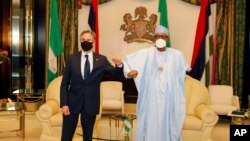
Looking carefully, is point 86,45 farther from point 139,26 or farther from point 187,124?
point 139,26

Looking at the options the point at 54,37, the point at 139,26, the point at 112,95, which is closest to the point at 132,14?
the point at 139,26

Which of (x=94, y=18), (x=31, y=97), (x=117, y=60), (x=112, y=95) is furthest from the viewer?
(x=94, y=18)

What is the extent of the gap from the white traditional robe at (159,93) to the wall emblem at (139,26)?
3.74 m

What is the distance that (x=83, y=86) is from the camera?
386cm

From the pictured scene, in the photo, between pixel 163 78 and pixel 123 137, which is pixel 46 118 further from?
pixel 163 78

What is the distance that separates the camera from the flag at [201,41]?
7.15 meters

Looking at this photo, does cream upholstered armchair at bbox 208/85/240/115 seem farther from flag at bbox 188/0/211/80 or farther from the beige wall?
the beige wall

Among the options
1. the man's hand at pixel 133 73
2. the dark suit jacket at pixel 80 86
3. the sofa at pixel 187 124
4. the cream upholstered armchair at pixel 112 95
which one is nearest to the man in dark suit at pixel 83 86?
the dark suit jacket at pixel 80 86

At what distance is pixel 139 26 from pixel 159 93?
13.3 ft

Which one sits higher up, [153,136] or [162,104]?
[162,104]

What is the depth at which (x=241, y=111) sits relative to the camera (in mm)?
5684

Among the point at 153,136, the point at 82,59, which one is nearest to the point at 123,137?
the point at 153,136

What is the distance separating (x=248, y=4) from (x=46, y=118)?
451 centimetres

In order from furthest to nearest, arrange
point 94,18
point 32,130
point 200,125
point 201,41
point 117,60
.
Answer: point 94,18, point 201,41, point 32,130, point 200,125, point 117,60
